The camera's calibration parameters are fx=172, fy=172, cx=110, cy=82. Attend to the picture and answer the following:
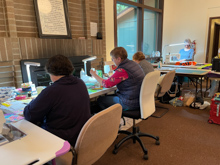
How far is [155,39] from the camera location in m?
5.52

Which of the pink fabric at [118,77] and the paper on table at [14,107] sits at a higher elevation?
the pink fabric at [118,77]

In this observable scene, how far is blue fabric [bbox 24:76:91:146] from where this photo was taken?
1129 millimetres

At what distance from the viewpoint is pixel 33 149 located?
0.88m

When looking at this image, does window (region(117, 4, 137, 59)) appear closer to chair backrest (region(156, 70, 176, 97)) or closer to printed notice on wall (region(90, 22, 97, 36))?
printed notice on wall (region(90, 22, 97, 36))

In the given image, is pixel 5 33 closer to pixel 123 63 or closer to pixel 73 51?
pixel 73 51

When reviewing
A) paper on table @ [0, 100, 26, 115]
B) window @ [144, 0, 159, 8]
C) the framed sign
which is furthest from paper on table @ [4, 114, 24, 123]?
window @ [144, 0, 159, 8]

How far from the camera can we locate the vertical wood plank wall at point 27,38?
7.18 ft

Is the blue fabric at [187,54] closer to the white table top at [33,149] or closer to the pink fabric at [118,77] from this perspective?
the pink fabric at [118,77]

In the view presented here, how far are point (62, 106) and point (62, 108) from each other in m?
0.01

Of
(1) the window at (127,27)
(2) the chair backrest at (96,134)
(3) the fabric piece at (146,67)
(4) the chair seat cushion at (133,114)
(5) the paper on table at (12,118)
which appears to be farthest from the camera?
(1) the window at (127,27)

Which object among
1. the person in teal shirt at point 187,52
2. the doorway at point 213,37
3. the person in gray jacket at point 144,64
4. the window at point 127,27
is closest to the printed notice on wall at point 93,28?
the window at point 127,27

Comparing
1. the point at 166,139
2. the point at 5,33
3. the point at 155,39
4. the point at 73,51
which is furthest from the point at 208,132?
the point at 155,39

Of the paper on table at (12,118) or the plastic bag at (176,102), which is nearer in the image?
the paper on table at (12,118)

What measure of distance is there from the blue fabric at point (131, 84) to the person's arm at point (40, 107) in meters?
0.96
